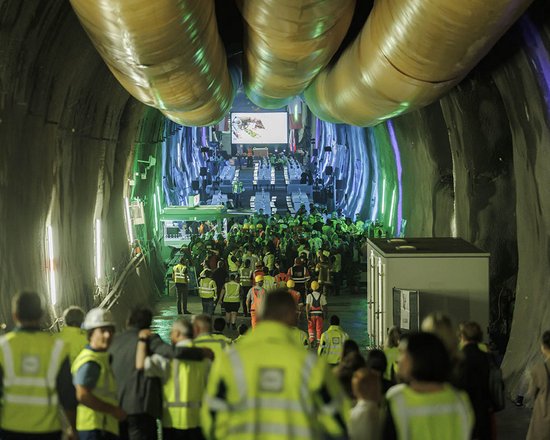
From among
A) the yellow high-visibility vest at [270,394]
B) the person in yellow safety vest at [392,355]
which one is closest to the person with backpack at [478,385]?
the person in yellow safety vest at [392,355]

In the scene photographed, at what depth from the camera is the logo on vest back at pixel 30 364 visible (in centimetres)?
809

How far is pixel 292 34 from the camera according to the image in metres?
14.5

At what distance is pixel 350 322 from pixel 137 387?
50.0 feet

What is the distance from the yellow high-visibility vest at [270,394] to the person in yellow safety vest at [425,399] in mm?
478

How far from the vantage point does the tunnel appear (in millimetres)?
13172

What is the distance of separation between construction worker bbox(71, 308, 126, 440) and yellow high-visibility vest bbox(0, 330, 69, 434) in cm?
58

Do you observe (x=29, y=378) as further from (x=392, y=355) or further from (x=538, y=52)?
(x=538, y=52)

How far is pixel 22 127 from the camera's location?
15164 mm

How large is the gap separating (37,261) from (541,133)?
256 inches

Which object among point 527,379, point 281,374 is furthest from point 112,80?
point 281,374

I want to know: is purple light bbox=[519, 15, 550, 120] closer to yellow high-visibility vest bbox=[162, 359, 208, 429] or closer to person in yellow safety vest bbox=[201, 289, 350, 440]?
yellow high-visibility vest bbox=[162, 359, 208, 429]

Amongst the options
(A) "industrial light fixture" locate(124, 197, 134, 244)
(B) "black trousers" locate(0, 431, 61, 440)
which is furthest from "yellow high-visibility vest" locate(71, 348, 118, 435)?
(A) "industrial light fixture" locate(124, 197, 134, 244)

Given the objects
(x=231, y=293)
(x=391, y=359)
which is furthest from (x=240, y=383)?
(x=231, y=293)

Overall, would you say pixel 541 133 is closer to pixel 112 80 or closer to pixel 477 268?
pixel 477 268
